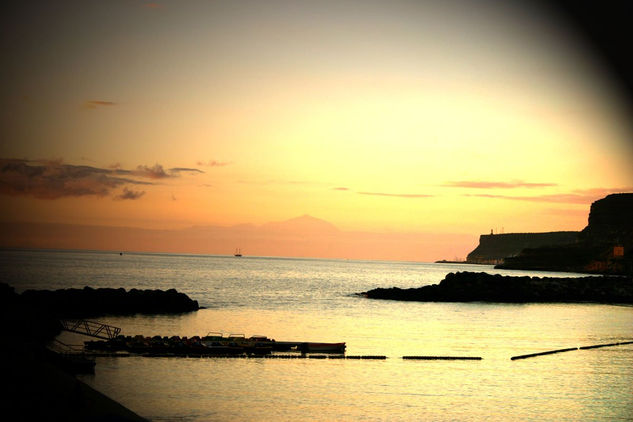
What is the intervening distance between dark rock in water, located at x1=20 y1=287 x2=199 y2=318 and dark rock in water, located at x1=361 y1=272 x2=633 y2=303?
44913mm

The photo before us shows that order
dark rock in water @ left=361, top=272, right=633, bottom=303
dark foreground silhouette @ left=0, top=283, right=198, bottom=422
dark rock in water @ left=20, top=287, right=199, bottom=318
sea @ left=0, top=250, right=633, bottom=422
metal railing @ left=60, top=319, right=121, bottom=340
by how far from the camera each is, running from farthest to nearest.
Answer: dark rock in water @ left=361, top=272, right=633, bottom=303 < dark rock in water @ left=20, top=287, right=199, bottom=318 < metal railing @ left=60, top=319, right=121, bottom=340 < sea @ left=0, top=250, right=633, bottom=422 < dark foreground silhouette @ left=0, top=283, right=198, bottom=422

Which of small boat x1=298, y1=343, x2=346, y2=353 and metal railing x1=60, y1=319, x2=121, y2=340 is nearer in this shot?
small boat x1=298, y1=343, x2=346, y2=353

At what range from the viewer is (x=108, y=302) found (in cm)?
7256

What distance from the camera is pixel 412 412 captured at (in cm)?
3033

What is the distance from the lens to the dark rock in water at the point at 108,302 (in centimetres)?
6944

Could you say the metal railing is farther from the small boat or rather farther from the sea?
the small boat

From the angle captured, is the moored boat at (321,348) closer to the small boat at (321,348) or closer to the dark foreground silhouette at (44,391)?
the small boat at (321,348)

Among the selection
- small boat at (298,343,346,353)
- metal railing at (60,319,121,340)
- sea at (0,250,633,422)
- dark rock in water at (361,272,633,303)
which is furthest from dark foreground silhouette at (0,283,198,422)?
dark rock in water at (361,272,633,303)

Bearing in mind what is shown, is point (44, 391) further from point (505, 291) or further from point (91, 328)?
point (505, 291)

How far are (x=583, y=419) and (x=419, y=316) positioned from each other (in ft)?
160

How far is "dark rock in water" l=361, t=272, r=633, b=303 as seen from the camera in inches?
4316

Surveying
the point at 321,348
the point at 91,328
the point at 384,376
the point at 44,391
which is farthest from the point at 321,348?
the point at 44,391

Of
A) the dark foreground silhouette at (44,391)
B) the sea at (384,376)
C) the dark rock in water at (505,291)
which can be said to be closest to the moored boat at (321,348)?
the sea at (384,376)

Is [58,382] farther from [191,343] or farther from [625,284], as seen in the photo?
[625,284]
